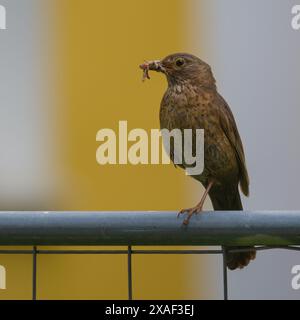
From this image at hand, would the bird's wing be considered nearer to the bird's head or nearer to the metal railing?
the bird's head

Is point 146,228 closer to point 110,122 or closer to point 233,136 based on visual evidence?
point 233,136

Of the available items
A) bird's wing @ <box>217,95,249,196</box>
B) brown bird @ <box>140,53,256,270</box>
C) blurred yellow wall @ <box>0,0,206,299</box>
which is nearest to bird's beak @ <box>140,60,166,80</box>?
brown bird @ <box>140,53,256,270</box>

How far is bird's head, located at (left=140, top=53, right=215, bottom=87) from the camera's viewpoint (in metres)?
2.24

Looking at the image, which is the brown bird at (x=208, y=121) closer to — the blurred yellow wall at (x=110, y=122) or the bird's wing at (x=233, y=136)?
the bird's wing at (x=233, y=136)

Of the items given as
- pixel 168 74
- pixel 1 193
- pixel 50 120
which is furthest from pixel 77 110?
pixel 168 74

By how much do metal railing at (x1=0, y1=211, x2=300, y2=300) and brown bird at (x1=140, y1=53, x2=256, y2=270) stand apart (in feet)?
2.76

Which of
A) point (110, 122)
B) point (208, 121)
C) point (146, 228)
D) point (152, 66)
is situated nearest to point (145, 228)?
point (146, 228)

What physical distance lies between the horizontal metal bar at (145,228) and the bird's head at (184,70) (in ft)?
3.40

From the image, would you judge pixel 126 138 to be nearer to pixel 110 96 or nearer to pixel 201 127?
pixel 110 96

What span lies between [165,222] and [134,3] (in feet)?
9.11

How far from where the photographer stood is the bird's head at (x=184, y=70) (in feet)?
7.34

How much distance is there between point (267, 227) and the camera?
3.98ft

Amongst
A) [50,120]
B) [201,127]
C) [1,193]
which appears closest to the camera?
[201,127]

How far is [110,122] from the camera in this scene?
3.80 m
